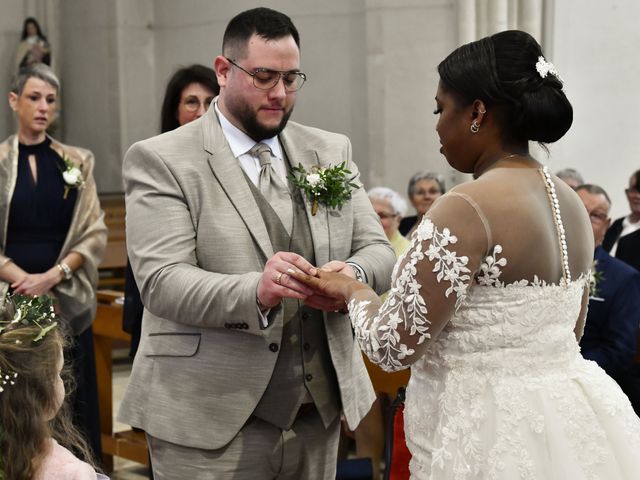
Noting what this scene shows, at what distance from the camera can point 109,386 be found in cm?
658

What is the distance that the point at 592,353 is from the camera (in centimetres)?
527

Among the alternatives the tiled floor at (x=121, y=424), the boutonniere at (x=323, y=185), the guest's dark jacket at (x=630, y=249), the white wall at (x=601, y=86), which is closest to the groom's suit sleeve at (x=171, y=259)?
the boutonniere at (x=323, y=185)

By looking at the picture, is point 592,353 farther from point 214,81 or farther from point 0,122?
point 0,122

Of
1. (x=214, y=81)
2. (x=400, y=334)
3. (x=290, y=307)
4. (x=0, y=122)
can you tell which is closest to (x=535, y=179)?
(x=400, y=334)

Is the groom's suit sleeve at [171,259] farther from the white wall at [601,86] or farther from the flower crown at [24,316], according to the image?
the white wall at [601,86]

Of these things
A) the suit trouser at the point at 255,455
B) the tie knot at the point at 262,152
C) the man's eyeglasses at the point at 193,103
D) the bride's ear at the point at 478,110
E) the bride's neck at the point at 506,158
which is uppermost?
the bride's ear at the point at 478,110

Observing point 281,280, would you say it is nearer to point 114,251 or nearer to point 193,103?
point 193,103

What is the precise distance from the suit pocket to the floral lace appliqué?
1.92 ft

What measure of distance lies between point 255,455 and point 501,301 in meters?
0.89

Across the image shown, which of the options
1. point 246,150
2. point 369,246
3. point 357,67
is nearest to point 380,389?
point 369,246

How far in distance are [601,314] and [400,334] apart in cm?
300

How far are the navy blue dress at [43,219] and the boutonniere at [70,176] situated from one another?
0.06ft

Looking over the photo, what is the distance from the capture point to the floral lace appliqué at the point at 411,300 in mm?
2520

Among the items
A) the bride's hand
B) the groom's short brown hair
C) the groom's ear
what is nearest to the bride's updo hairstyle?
the bride's hand
